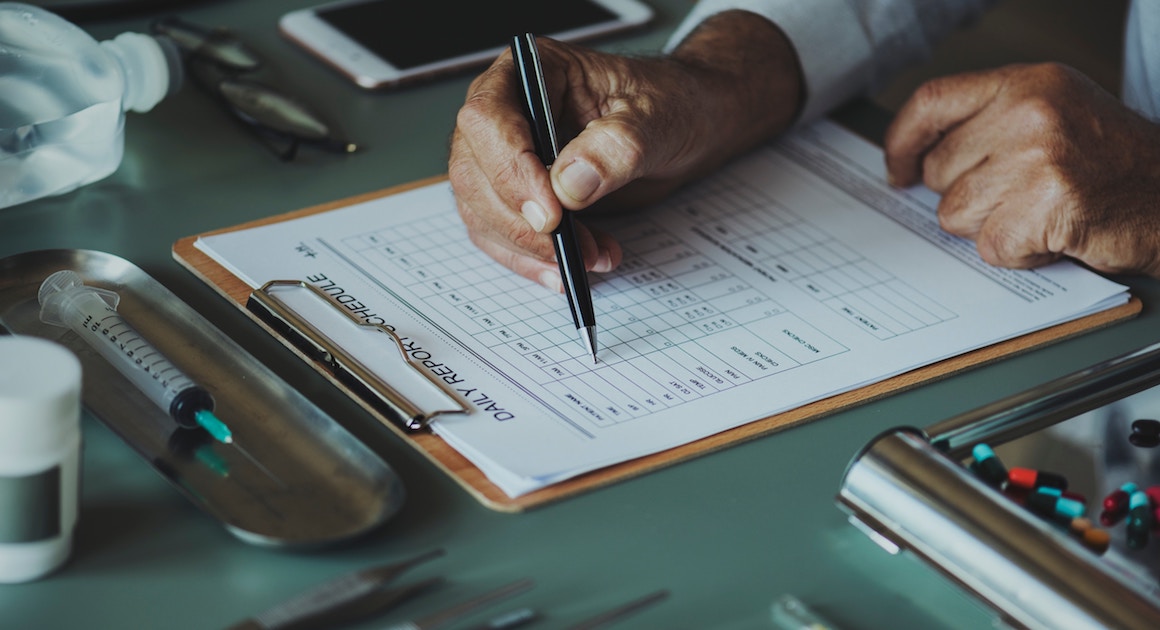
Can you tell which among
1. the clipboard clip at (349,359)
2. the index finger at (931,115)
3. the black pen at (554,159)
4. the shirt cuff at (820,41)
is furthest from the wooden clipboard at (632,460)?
the shirt cuff at (820,41)

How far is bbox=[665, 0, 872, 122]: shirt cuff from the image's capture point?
1.10 meters

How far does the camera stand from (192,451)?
629 millimetres

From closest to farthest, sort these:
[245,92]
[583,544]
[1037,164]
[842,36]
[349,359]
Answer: [583,544] < [349,359] < [1037,164] < [245,92] < [842,36]

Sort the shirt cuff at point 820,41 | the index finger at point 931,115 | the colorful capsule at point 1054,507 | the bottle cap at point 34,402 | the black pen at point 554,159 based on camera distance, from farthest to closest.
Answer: the shirt cuff at point 820,41 < the index finger at point 931,115 < the black pen at point 554,159 < the colorful capsule at point 1054,507 < the bottle cap at point 34,402

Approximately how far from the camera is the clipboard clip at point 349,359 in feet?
2.20

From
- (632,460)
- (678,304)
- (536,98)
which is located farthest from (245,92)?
(632,460)

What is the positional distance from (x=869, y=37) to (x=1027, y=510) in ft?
2.23

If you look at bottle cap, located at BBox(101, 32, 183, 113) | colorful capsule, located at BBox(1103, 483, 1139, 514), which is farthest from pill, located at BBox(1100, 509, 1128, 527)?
bottle cap, located at BBox(101, 32, 183, 113)

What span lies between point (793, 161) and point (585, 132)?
304mm

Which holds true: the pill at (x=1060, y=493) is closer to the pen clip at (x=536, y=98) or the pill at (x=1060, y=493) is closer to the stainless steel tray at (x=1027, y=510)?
the stainless steel tray at (x=1027, y=510)

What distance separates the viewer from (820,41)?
3.67 feet

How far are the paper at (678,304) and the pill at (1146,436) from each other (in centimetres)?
11

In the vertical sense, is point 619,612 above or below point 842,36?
below

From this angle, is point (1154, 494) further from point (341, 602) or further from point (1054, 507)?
point (341, 602)
